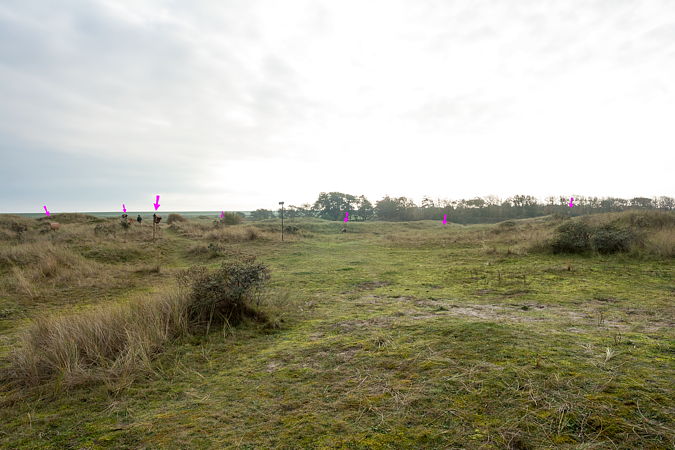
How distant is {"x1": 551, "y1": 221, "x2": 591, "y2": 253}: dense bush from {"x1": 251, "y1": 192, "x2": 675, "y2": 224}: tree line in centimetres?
3988

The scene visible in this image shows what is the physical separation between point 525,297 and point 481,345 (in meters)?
3.77

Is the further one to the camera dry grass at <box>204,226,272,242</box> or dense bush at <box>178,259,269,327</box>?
dry grass at <box>204,226,272,242</box>

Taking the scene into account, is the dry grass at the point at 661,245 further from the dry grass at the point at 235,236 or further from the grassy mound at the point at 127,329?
the dry grass at the point at 235,236

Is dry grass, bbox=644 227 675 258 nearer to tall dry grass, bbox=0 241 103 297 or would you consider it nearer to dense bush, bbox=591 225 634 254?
dense bush, bbox=591 225 634 254

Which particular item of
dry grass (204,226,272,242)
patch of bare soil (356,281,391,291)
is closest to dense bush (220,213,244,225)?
dry grass (204,226,272,242)

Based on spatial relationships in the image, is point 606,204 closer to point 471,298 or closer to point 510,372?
point 471,298

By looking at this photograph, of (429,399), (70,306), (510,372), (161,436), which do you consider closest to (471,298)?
(510,372)

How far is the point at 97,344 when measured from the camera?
13.3ft

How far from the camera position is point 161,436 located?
2422 mm

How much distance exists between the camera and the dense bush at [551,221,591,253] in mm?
12125

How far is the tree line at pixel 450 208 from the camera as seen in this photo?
5372 centimetres

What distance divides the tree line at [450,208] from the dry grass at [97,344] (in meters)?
54.6

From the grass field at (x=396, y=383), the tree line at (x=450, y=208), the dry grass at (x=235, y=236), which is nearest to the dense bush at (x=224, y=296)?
the grass field at (x=396, y=383)

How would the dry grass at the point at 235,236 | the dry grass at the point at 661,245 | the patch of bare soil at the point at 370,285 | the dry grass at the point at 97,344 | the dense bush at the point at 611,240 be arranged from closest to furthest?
the dry grass at the point at 97,344 < the patch of bare soil at the point at 370,285 < the dry grass at the point at 661,245 < the dense bush at the point at 611,240 < the dry grass at the point at 235,236
